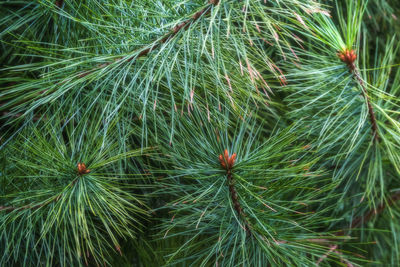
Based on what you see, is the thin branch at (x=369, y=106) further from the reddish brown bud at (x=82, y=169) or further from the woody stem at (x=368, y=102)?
the reddish brown bud at (x=82, y=169)

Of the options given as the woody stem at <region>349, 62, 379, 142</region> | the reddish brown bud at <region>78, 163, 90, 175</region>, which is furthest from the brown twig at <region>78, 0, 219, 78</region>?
the woody stem at <region>349, 62, 379, 142</region>

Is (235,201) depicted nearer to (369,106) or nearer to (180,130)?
(180,130)

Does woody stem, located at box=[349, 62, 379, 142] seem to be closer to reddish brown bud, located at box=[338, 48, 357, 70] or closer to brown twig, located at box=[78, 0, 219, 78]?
reddish brown bud, located at box=[338, 48, 357, 70]

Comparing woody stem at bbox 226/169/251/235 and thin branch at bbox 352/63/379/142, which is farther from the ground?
thin branch at bbox 352/63/379/142

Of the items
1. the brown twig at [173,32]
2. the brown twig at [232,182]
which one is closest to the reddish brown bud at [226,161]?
the brown twig at [232,182]

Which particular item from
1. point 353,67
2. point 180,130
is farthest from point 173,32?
point 353,67

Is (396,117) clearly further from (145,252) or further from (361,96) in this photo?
(145,252)

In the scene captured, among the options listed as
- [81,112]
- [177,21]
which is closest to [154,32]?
[177,21]

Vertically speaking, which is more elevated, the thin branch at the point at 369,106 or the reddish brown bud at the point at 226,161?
the thin branch at the point at 369,106
